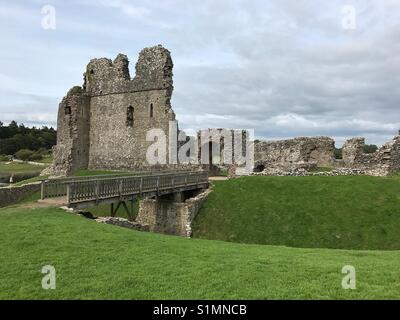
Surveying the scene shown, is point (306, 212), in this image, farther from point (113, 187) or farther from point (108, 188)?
point (108, 188)

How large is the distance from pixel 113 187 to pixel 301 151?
82.5ft

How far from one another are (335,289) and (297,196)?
1802cm

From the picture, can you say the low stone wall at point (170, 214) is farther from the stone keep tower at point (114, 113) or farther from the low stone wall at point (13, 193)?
the stone keep tower at point (114, 113)

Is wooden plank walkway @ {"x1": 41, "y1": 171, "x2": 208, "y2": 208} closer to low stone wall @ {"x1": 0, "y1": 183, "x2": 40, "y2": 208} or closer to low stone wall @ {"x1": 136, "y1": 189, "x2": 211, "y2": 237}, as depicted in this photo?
low stone wall @ {"x1": 136, "y1": 189, "x2": 211, "y2": 237}

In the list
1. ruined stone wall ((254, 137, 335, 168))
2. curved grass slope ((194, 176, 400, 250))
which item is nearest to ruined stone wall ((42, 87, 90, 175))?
ruined stone wall ((254, 137, 335, 168))

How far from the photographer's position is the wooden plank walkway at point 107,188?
18.8 metres

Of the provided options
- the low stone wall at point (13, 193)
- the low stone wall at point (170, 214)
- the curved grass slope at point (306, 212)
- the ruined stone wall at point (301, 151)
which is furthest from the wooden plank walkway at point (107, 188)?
Result: the ruined stone wall at point (301, 151)

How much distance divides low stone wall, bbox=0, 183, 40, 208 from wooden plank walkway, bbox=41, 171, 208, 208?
26.2ft

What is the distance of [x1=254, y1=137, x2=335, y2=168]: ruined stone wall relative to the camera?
41.1 metres

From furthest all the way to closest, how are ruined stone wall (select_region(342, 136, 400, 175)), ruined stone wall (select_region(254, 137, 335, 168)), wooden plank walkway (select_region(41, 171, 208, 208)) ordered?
ruined stone wall (select_region(254, 137, 335, 168)), ruined stone wall (select_region(342, 136, 400, 175)), wooden plank walkway (select_region(41, 171, 208, 208))

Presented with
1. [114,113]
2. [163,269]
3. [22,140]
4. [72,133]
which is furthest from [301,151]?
[22,140]

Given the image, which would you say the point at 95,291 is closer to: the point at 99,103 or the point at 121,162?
the point at 121,162

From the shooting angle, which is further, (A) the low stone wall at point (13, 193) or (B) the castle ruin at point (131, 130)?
(B) the castle ruin at point (131, 130)

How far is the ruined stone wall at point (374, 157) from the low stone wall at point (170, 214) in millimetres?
15196
